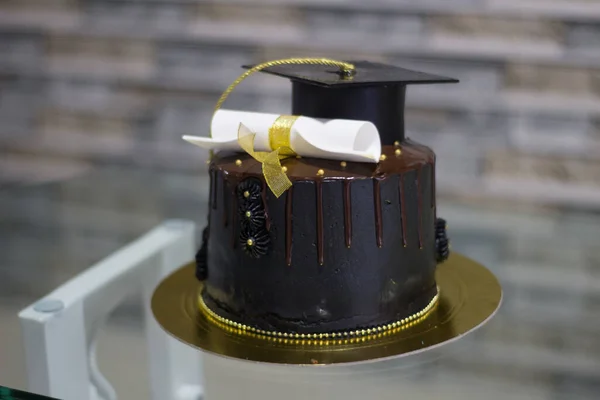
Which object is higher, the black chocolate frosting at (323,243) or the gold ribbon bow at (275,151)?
the gold ribbon bow at (275,151)

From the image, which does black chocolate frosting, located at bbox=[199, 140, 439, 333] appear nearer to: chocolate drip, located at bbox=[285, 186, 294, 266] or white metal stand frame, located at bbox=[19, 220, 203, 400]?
chocolate drip, located at bbox=[285, 186, 294, 266]

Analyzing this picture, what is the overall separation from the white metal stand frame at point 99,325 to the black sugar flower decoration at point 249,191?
26 cm

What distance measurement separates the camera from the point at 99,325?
100cm

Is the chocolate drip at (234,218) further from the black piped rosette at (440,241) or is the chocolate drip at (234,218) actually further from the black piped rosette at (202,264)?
the black piped rosette at (440,241)

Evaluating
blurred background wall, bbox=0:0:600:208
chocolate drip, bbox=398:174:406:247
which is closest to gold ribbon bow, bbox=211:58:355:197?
chocolate drip, bbox=398:174:406:247

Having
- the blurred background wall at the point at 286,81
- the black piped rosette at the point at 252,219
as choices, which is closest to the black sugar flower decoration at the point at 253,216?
the black piped rosette at the point at 252,219

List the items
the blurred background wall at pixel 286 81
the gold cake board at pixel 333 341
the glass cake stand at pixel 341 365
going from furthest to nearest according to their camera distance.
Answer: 1. the blurred background wall at pixel 286 81
2. the glass cake stand at pixel 341 365
3. the gold cake board at pixel 333 341

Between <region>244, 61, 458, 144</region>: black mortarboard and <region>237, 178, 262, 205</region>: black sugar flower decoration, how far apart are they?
0.39ft

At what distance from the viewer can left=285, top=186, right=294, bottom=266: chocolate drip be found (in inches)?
29.9

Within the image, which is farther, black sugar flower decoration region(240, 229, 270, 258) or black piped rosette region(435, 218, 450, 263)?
black piped rosette region(435, 218, 450, 263)

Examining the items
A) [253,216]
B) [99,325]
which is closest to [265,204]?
[253,216]

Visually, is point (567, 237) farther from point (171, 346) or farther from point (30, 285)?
point (30, 285)

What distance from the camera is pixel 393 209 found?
790 millimetres

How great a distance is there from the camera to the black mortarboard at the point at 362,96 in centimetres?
81
